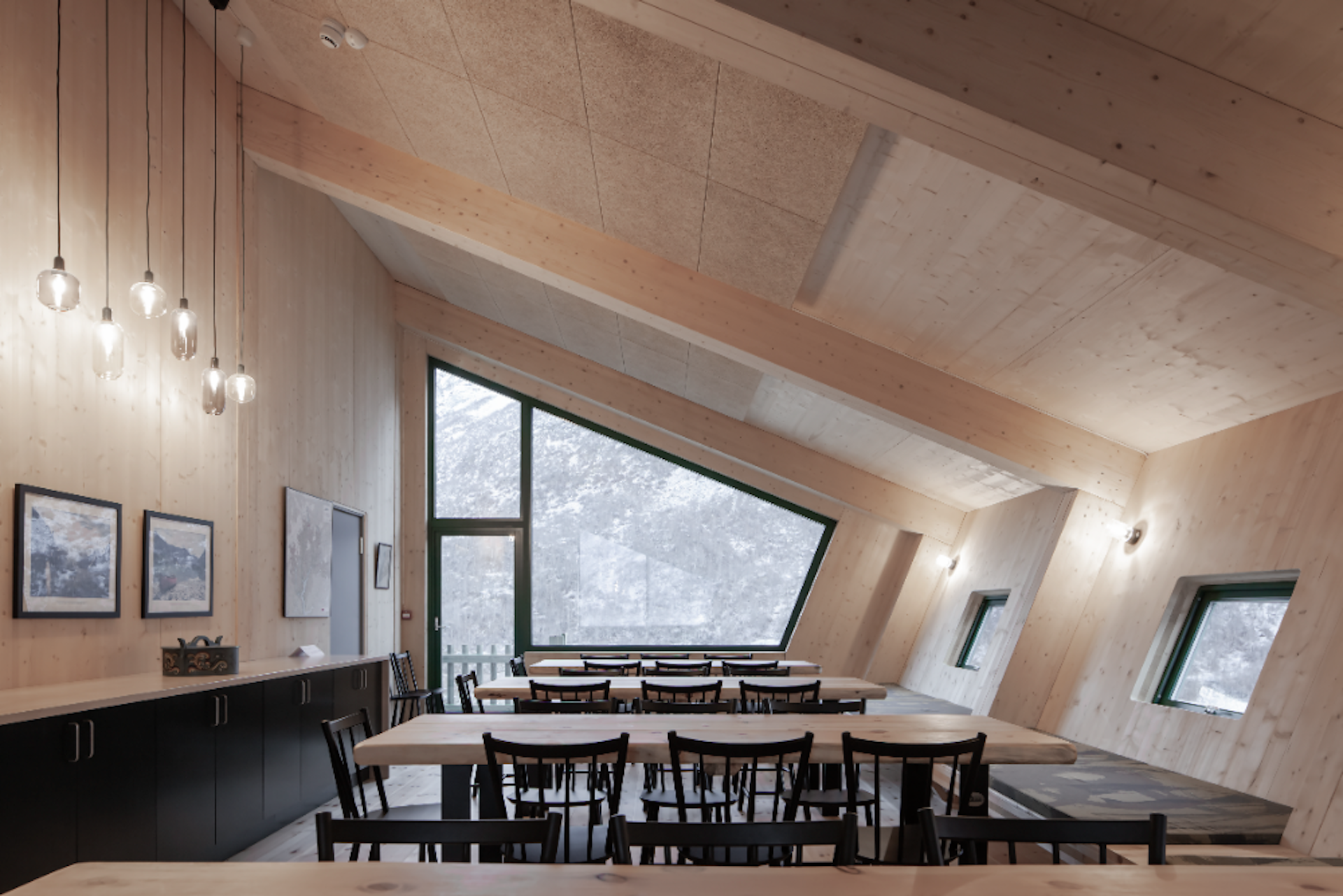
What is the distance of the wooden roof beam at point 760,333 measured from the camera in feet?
20.7

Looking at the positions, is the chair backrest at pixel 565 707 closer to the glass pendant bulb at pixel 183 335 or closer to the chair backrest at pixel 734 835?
the glass pendant bulb at pixel 183 335

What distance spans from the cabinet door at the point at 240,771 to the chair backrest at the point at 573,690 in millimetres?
1446

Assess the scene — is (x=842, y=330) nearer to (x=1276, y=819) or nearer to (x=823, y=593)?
(x=1276, y=819)

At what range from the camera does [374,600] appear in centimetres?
948

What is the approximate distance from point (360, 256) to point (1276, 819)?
8.17 m

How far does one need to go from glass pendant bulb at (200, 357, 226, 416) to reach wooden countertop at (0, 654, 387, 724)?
49.8 inches

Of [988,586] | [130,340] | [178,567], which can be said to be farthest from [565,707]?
[988,586]

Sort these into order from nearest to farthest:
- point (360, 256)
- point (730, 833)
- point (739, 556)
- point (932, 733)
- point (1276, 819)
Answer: point (730, 833), point (932, 733), point (1276, 819), point (360, 256), point (739, 556)

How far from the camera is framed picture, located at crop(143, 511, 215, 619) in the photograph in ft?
17.7

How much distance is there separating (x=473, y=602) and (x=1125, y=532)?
6.89m

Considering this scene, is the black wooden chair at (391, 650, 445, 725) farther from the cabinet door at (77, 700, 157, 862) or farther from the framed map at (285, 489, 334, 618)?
the cabinet door at (77, 700, 157, 862)

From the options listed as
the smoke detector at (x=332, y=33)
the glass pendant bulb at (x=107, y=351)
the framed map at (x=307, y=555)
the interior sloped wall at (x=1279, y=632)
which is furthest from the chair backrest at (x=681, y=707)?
the framed map at (x=307, y=555)

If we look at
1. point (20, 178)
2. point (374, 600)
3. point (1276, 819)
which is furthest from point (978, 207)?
point (374, 600)

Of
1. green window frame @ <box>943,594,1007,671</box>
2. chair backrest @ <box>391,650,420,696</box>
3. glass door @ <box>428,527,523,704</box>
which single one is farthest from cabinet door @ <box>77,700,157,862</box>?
green window frame @ <box>943,594,1007,671</box>
